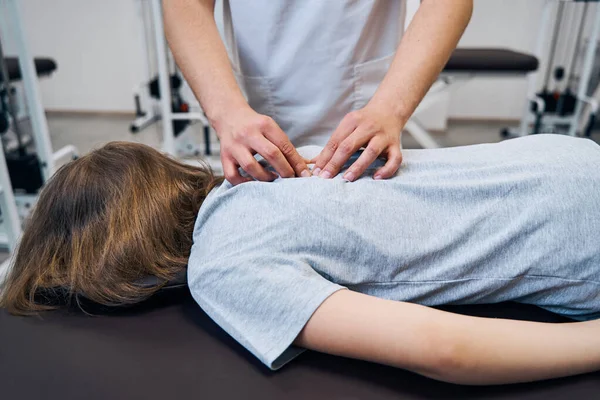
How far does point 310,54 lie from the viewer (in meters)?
1.01

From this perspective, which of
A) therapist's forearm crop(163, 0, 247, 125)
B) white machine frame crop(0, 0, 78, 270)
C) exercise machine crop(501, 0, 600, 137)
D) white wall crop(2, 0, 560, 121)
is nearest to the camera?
therapist's forearm crop(163, 0, 247, 125)

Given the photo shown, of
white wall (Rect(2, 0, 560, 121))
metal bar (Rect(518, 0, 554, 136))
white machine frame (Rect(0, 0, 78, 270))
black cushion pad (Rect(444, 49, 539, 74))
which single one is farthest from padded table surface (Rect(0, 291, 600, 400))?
white wall (Rect(2, 0, 560, 121))

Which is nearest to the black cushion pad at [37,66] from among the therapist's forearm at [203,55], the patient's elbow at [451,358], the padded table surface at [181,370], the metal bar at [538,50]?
the therapist's forearm at [203,55]

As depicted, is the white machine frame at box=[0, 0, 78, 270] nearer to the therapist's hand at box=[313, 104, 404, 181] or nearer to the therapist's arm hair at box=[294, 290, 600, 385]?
the therapist's hand at box=[313, 104, 404, 181]

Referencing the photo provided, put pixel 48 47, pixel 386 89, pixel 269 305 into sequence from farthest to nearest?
pixel 48 47, pixel 386 89, pixel 269 305

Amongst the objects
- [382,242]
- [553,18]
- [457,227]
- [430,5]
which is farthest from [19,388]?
[553,18]

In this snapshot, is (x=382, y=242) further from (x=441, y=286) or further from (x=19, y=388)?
(x=19, y=388)

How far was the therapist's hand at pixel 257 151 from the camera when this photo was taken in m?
0.72

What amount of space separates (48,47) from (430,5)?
4.18 m

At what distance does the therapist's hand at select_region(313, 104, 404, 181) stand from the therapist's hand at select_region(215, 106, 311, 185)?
0.05 meters

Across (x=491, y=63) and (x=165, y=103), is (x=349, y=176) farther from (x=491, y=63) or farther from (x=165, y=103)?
(x=491, y=63)

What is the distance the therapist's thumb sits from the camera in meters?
0.73

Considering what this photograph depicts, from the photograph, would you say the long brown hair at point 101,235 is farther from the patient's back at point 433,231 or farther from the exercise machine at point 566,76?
the exercise machine at point 566,76

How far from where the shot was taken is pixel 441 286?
666 mm
